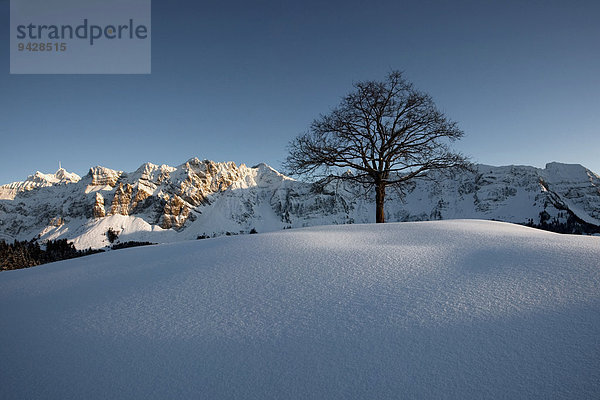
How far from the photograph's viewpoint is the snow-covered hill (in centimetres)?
11825

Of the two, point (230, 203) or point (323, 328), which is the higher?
point (323, 328)

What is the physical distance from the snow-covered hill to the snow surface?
331 ft

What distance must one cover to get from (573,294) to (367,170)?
754 centimetres

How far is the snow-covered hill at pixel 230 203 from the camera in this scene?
118 meters

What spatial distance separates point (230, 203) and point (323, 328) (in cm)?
17757

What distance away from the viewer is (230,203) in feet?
569

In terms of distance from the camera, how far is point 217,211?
168625 mm

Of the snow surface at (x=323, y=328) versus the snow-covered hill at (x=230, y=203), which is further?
the snow-covered hill at (x=230, y=203)

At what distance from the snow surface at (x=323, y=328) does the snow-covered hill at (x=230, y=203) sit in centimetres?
10085

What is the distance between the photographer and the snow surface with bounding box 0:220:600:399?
1655mm

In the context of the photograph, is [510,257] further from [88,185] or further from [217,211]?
[88,185]

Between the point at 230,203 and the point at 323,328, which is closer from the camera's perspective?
the point at 323,328

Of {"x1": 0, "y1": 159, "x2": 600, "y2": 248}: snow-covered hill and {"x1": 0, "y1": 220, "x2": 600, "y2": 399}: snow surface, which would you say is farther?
{"x1": 0, "y1": 159, "x2": 600, "y2": 248}: snow-covered hill

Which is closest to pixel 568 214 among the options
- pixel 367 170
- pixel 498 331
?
A: pixel 367 170
